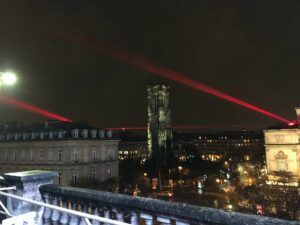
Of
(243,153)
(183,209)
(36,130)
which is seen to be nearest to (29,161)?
(36,130)

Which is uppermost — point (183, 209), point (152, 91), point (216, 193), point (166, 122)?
point (152, 91)

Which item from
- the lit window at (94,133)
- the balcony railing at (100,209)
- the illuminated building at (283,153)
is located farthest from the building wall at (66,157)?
the balcony railing at (100,209)

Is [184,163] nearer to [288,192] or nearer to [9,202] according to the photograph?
[288,192]

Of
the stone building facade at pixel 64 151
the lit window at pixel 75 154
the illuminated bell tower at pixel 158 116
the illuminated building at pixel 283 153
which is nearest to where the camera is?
the stone building facade at pixel 64 151

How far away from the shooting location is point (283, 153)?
6166cm

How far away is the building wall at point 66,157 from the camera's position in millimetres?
56625

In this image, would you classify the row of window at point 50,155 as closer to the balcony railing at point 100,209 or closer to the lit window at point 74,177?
the lit window at point 74,177

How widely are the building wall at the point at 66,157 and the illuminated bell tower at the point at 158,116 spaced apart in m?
71.4

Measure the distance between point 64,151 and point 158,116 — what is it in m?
84.6

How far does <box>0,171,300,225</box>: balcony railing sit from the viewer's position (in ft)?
14.1

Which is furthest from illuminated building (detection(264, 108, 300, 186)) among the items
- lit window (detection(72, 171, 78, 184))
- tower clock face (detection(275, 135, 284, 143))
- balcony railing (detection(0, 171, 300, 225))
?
balcony railing (detection(0, 171, 300, 225))

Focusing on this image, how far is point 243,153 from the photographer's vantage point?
482 feet

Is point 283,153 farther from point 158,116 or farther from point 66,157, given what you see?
point 158,116

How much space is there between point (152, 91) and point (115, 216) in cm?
13427
